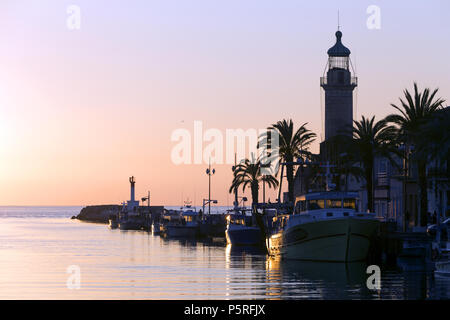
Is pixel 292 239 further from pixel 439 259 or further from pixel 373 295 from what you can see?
pixel 373 295

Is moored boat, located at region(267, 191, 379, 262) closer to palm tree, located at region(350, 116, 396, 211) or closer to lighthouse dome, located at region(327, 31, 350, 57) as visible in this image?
palm tree, located at region(350, 116, 396, 211)

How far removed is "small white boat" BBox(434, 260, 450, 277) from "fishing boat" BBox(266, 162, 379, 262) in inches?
423

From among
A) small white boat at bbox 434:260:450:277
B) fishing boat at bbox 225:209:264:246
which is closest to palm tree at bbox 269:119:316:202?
fishing boat at bbox 225:209:264:246

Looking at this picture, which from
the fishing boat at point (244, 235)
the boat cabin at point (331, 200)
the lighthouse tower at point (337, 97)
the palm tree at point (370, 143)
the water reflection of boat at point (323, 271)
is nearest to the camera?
the water reflection of boat at point (323, 271)

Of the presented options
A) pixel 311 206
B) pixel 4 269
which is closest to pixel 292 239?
pixel 311 206

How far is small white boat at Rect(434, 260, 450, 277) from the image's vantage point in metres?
48.8

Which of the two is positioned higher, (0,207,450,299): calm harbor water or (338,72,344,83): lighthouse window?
(338,72,344,83): lighthouse window

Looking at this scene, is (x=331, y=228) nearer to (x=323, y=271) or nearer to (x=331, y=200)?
(x=331, y=200)

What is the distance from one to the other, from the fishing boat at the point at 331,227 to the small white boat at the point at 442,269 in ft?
35.3

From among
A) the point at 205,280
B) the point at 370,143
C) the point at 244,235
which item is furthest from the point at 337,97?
the point at 205,280

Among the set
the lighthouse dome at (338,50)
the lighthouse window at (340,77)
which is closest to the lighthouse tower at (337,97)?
the lighthouse window at (340,77)

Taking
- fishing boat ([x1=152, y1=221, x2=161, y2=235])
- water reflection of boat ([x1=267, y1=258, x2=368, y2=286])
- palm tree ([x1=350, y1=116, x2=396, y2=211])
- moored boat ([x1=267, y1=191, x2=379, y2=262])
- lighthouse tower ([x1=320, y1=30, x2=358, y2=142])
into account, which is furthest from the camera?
fishing boat ([x1=152, y1=221, x2=161, y2=235])

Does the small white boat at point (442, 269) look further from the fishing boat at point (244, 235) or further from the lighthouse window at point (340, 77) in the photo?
the lighthouse window at point (340, 77)

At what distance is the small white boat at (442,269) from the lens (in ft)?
160
